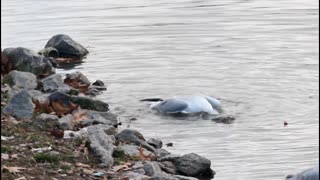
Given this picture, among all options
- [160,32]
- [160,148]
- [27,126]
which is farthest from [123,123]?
[160,32]

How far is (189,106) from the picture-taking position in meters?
11.6

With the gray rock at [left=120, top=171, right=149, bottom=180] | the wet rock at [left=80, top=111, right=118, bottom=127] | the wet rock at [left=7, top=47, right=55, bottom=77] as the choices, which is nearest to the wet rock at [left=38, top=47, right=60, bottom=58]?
the wet rock at [left=7, top=47, right=55, bottom=77]

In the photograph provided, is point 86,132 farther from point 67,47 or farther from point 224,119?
point 67,47

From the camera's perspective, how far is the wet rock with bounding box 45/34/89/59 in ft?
55.0

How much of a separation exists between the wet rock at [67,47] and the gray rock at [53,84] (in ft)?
10.8

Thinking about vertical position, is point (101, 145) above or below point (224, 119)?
above

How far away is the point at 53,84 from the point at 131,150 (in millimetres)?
4177

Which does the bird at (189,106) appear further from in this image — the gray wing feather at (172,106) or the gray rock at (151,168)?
the gray rock at (151,168)

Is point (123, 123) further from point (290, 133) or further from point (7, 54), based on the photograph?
point (7, 54)

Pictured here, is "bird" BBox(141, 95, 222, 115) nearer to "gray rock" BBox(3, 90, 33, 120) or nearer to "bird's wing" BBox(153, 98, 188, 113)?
"bird's wing" BBox(153, 98, 188, 113)

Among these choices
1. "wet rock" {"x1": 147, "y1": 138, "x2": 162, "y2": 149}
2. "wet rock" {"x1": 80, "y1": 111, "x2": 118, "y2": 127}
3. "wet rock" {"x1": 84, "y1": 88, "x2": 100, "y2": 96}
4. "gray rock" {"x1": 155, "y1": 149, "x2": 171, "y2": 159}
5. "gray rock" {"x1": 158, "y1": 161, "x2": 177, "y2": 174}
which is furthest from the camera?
"wet rock" {"x1": 84, "y1": 88, "x2": 100, "y2": 96}

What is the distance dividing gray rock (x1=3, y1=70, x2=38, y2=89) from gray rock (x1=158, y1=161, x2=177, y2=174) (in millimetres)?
4119

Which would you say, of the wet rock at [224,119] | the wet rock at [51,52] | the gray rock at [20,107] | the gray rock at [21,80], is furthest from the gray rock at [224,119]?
the wet rock at [51,52]

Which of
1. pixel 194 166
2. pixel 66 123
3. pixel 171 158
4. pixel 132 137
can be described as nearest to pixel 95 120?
pixel 66 123
